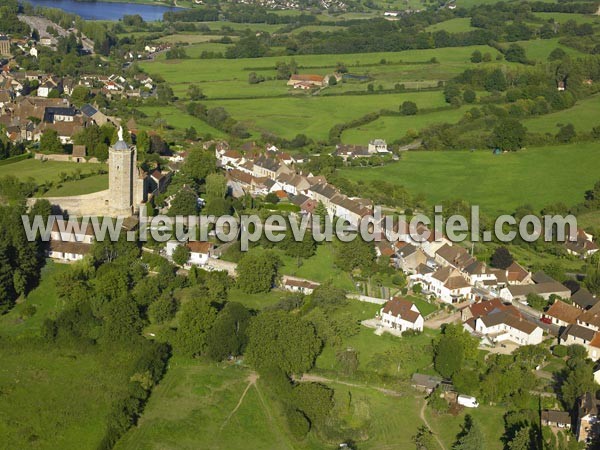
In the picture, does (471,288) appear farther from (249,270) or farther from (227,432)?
(227,432)

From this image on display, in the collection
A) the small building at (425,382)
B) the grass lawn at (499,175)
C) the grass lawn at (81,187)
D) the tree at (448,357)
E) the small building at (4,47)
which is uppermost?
the small building at (4,47)

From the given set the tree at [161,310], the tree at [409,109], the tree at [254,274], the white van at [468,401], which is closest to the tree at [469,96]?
the tree at [409,109]

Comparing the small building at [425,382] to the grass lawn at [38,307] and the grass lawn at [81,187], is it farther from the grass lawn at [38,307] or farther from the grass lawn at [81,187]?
the grass lawn at [81,187]

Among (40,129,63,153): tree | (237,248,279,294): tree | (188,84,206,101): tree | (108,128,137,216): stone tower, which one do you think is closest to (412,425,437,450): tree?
(237,248,279,294): tree

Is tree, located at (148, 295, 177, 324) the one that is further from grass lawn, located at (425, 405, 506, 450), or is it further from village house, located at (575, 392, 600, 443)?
village house, located at (575, 392, 600, 443)

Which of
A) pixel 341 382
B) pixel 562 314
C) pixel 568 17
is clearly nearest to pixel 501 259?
pixel 562 314

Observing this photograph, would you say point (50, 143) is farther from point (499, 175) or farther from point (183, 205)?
point (499, 175)

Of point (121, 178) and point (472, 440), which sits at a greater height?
point (121, 178)
